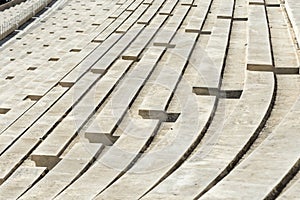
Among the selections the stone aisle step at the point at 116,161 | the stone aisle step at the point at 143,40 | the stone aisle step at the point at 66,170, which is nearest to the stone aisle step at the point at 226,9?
the stone aisle step at the point at 143,40

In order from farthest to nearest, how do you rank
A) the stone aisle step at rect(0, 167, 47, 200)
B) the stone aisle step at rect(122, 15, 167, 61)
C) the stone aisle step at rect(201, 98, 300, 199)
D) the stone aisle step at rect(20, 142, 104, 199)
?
the stone aisle step at rect(122, 15, 167, 61)
the stone aisle step at rect(0, 167, 47, 200)
the stone aisle step at rect(20, 142, 104, 199)
the stone aisle step at rect(201, 98, 300, 199)

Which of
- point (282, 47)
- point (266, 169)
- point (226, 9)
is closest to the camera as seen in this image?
point (266, 169)

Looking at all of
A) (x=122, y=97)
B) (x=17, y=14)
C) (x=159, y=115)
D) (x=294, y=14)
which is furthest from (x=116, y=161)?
(x=17, y=14)

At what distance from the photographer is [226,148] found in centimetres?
392

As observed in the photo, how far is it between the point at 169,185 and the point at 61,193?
67cm

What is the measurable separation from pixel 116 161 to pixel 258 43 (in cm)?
297

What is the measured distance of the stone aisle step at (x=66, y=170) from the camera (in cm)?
374

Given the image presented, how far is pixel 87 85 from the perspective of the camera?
604 centimetres

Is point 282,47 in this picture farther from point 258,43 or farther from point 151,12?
point 151,12

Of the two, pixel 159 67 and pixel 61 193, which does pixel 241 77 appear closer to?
pixel 159 67

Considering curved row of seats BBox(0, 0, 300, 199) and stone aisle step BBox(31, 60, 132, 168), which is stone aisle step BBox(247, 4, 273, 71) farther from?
stone aisle step BBox(31, 60, 132, 168)

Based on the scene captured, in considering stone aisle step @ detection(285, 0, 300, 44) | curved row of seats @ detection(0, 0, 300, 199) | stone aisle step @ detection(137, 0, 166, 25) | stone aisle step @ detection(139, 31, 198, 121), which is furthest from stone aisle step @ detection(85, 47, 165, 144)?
stone aisle step @ detection(137, 0, 166, 25)

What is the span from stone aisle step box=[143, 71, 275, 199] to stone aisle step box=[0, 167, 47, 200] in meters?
1.05

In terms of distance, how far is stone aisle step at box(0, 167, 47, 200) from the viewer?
3878mm
